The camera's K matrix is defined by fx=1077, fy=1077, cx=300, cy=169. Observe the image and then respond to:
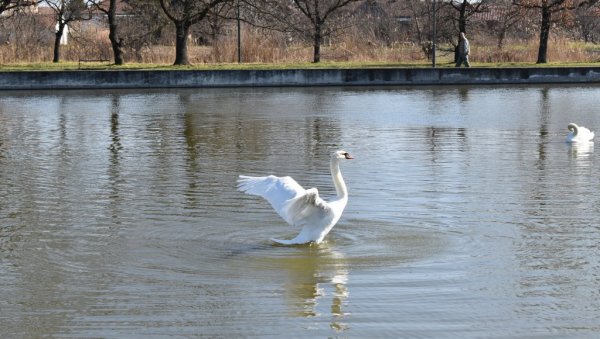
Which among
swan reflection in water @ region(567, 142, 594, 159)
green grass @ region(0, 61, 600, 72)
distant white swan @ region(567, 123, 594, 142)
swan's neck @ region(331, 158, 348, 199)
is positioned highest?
green grass @ region(0, 61, 600, 72)

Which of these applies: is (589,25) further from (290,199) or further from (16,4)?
(290,199)

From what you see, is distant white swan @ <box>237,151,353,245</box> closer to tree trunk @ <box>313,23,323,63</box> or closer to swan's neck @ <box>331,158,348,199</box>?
swan's neck @ <box>331,158,348,199</box>

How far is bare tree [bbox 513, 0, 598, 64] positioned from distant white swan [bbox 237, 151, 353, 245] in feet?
111

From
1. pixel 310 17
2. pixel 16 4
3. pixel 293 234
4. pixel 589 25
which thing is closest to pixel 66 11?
pixel 16 4

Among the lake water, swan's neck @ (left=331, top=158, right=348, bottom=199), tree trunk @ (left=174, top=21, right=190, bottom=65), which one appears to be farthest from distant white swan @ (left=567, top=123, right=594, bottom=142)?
tree trunk @ (left=174, top=21, right=190, bottom=65)

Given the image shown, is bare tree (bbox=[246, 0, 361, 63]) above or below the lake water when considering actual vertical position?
above

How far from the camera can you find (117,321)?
807 cm

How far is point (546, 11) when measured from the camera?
43656mm

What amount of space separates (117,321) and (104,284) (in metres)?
1.20

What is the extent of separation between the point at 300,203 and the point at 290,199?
0.18 metres

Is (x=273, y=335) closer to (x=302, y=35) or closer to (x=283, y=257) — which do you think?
(x=283, y=257)

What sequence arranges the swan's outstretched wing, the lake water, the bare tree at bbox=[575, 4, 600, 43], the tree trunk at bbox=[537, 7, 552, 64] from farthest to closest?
1. the bare tree at bbox=[575, 4, 600, 43]
2. the tree trunk at bbox=[537, 7, 552, 64]
3. the swan's outstretched wing
4. the lake water

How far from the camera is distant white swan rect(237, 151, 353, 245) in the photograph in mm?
9727

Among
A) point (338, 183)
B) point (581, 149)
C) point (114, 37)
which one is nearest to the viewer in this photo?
point (338, 183)
